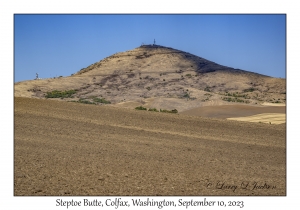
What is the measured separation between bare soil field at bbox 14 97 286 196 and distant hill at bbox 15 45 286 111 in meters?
27.5

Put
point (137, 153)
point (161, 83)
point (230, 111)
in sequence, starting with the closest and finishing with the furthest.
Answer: point (137, 153) → point (230, 111) → point (161, 83)

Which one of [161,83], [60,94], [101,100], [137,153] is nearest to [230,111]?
[101,100]

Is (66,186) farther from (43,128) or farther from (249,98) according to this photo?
(249,98)

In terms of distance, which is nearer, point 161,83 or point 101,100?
point 101,100

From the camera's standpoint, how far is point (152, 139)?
855 inches

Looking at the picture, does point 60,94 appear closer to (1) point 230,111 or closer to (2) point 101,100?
(2) point 101,100

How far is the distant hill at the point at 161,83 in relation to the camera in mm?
66250

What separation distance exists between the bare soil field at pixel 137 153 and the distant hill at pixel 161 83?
27.5 m

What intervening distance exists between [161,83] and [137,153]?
59.8 m

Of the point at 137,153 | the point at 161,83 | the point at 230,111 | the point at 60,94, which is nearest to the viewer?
the point at 137,153

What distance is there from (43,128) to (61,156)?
6.07m

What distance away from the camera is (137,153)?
1780 cm

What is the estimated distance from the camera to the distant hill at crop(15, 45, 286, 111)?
66.2 meters

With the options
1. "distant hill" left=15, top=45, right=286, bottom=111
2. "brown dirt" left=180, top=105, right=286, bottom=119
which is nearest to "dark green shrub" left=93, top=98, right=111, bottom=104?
"distant hill" left=15, top=45, right=286, bottom=111
